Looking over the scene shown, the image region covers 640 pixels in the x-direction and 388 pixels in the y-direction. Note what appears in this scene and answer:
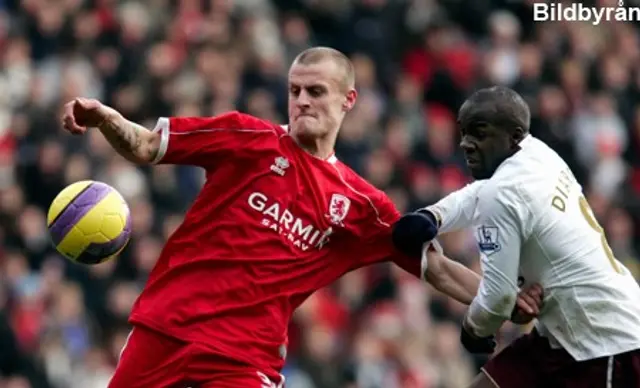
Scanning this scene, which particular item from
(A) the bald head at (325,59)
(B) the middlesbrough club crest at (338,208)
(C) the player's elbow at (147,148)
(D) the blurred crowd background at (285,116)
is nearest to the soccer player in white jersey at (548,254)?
(B) the middlesbrough club crest at (338,208)

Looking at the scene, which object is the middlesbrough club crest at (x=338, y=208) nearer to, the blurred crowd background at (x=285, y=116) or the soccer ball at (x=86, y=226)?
the soccer ball at (x=86, y=226)

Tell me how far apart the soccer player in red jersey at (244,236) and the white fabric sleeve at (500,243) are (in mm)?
160

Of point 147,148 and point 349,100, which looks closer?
point 147,148

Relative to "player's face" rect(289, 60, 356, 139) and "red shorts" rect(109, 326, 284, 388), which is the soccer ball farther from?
"player's face" rect(289, 60, 356, 139)

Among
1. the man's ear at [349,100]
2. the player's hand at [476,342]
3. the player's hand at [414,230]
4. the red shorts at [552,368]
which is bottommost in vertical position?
the red shorts at [552,368]

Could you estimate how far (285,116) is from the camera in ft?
60.0

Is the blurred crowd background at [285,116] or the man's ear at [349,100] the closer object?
the man's ear at [349,100]

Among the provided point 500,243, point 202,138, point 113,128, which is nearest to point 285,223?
point 202,138

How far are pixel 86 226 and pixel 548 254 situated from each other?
95.9 inches

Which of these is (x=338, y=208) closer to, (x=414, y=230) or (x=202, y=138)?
(x=414, y=230)

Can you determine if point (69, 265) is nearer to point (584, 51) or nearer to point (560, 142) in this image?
point (560, 142)

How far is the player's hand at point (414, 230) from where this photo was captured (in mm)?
9289

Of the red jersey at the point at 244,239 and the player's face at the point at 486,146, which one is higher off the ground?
the player's face at the point at 486,146

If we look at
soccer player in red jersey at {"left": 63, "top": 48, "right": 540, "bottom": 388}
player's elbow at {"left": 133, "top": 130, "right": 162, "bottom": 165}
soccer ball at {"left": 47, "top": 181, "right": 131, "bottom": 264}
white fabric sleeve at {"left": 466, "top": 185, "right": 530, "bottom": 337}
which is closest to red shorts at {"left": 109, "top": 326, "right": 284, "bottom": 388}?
soccer player in red jersey at {"left": 63, "top": 48, "right": 540, "bottom": 388}
